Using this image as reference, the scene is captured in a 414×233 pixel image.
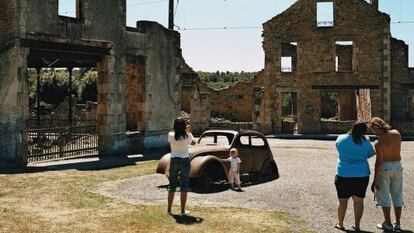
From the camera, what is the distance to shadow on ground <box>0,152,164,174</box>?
13938mm

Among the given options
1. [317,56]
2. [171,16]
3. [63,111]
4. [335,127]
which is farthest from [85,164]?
[317,56]

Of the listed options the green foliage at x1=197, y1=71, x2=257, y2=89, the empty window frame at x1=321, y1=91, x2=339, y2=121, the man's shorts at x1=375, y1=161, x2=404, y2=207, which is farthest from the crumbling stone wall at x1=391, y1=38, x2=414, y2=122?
the green foliage at x1=197, y1=71, x2=257, y2=89

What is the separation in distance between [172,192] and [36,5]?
9338mm

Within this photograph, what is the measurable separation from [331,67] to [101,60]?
17.9 meters

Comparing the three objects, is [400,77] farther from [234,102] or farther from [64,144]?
[64,144]

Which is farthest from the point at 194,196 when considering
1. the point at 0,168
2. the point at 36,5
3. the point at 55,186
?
the point at 36,5

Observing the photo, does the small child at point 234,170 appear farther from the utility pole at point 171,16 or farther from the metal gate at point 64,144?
the utility pole at point 171,16

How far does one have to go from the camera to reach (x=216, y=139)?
43.3 ft

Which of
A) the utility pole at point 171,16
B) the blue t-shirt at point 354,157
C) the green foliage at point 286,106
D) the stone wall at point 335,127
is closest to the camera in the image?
the blue t-shirt at point 354,157

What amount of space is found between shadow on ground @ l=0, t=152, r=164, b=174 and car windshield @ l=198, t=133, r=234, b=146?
331 centimetres

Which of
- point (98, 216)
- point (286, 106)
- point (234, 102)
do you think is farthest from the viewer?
point (286, 106)

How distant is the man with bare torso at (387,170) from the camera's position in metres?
7.64

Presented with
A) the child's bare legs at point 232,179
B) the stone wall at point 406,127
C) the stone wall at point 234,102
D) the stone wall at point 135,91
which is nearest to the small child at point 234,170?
the child's bare legs at point 232,179

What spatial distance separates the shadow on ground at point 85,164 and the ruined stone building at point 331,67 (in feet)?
51.8
